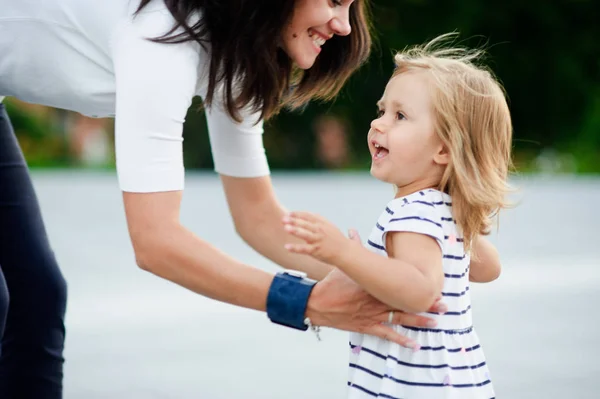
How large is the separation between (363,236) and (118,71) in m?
3.76

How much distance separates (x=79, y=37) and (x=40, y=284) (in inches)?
26.9

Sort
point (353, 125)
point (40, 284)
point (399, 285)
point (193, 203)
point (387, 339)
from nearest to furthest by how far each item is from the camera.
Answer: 1. point (399, 285)
2. point (387, 339)
3. point (40, 284)
4. point (193, 203)
5. point (353, 125)

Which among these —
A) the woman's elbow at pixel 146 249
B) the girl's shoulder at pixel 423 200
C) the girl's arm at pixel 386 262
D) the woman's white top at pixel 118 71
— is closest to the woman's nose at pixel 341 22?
the woman's white top at pixel 118 71

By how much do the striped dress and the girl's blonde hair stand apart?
0.05 metres

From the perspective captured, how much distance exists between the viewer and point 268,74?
2.05 meters

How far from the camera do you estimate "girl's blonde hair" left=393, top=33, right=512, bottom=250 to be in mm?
1914

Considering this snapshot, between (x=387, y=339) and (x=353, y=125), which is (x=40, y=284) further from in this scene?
(x=353, y=125)

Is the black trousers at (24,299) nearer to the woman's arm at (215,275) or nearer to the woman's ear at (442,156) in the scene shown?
the woman's arm at (215,275)

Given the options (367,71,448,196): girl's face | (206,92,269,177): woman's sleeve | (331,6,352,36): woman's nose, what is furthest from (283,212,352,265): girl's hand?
(206,92,269,177): woman's sleeve

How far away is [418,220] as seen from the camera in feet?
6.05

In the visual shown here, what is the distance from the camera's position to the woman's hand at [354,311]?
1.87 meters

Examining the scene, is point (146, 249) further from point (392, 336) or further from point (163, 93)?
point (392, 336)

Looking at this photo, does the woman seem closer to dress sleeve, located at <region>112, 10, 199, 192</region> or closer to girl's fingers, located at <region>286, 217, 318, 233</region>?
dress sleeve, located at <region>112, 10, 199, 192</region>

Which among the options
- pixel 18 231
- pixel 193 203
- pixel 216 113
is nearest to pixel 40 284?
pixel 18 231
